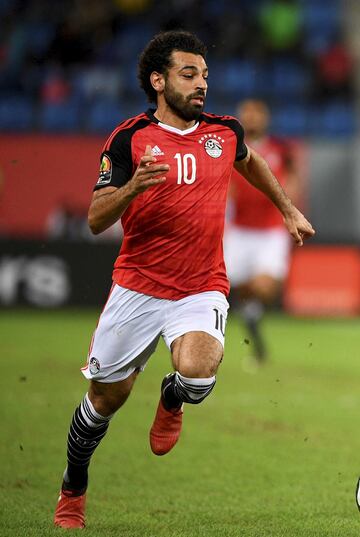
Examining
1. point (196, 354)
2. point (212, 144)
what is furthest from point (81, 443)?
point (212, 144)

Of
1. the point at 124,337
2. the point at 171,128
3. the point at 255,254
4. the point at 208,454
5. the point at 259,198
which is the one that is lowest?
the point at 255,254

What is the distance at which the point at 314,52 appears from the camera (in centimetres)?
1984

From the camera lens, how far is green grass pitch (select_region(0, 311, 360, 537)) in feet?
17.8

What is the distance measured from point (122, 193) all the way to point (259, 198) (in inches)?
287

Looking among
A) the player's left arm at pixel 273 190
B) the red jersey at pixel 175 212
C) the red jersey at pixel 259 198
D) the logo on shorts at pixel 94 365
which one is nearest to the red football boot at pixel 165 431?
the logo on shorts at pixel 94 365

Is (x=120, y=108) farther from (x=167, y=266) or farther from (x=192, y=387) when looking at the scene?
(x=192, y=387)

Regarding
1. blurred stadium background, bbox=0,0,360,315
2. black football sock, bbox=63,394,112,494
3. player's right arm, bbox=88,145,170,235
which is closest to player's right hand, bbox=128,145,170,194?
player's right arm, bbox=88,145,170,235

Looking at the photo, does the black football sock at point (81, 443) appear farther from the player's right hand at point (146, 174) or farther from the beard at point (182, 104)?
the beard at point (182, 104)

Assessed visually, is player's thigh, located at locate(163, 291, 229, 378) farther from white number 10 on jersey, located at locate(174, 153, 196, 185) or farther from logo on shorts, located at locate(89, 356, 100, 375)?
white number 10 on jersey, located at locate(174, 153, 196, 185)

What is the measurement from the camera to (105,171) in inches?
202

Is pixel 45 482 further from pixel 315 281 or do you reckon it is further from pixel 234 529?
pixel 315 281

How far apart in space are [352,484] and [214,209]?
1.93m

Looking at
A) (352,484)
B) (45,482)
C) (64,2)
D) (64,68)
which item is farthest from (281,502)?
→ (64,2)

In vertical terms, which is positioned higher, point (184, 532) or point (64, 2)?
point (184, 532)
